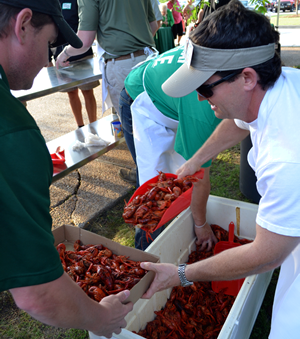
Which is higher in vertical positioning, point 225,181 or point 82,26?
point 82,26

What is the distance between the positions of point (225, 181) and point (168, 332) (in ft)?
7.71

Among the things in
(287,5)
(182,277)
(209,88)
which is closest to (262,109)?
(209,88)

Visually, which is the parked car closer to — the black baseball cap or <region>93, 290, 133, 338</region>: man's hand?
the black baseball cap

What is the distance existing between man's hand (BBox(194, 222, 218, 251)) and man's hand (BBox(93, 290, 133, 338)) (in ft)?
4.36

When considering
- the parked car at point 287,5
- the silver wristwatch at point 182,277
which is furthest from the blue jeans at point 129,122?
the parked car at point 287,5

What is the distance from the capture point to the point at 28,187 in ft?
2.86

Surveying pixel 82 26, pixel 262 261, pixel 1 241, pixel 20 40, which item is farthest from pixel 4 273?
pixel 82 26

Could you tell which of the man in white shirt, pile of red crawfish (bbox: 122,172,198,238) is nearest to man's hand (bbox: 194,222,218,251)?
pile of red crawfish (bbox: 122,172,198,238)

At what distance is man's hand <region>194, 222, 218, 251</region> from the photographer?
267 cm

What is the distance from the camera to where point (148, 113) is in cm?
245

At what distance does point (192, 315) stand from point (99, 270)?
90 centimetres

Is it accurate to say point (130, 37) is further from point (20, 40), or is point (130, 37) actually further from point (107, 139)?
point (20, 40)

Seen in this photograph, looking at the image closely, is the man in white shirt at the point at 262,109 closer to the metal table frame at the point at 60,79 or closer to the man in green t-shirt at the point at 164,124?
the man in green t-shirt at the point at 164,124

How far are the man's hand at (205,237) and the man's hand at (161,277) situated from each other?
1026 mm
